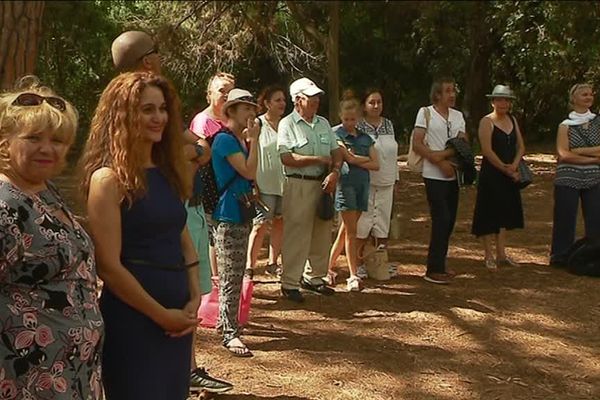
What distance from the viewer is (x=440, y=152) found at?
6.94m

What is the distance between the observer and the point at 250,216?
16.1 ft

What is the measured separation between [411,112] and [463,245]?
16549 millimetres

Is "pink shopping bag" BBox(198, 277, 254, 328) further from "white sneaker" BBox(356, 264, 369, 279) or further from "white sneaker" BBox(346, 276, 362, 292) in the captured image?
"white sneaker" BBox(356, 264, 369, 279)

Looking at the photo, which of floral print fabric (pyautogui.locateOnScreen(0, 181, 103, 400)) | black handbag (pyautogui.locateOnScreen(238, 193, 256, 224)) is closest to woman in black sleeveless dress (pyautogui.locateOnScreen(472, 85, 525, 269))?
black handbag (pyautogui.locateOnScreen(238, 193, 256, 224))

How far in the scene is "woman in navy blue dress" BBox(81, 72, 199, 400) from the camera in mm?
2631

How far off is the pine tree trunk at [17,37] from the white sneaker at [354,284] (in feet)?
10.4

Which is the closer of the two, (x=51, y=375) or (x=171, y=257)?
(x=51, y=375)

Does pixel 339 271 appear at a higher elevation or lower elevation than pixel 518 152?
lower

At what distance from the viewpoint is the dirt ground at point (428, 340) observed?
15.8ft

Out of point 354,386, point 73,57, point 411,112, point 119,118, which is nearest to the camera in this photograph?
point 119,118

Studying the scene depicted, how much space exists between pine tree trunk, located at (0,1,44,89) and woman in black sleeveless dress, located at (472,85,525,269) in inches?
160

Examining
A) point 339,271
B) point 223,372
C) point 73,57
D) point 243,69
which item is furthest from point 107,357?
point 73,57

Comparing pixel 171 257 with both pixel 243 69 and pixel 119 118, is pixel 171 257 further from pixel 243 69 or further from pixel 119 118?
pixel 243 69

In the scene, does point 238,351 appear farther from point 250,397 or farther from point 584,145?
point 584,145
